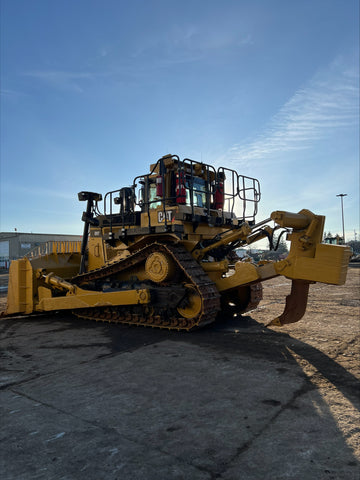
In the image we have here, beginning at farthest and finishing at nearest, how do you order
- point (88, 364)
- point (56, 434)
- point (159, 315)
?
point (159, 315)
point (88, 364)
point (56, 434)

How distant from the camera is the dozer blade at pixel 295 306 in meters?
6.21

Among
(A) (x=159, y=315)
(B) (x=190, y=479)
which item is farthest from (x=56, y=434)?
(A) (x=159, y=315)

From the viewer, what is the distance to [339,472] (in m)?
2.56

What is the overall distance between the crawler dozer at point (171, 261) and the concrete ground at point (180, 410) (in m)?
1.05

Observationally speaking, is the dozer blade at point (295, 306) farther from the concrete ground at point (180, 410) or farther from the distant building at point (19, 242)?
the distant building at point (19, 242)

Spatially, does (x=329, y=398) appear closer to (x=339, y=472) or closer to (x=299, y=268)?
(x=339, y=472)

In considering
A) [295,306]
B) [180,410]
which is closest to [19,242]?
[295,306]

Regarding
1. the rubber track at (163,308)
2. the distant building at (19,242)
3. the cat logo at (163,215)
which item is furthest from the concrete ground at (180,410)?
the distant building at (19,242)

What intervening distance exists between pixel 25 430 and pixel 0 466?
1.80ft

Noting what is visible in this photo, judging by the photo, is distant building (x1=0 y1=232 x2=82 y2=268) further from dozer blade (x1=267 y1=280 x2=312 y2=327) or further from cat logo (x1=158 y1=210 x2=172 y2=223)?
dozer blade (x1=267 y1=280 x2=312 y2=327)

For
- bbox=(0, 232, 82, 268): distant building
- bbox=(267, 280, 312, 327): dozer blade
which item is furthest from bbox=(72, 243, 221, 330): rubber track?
bbox=(0, 232, 82, 268): distant building

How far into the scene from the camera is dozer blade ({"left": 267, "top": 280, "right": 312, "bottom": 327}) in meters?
6.21

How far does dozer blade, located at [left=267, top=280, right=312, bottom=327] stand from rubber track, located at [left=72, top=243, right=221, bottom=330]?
1.27 m

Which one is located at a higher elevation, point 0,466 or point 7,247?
point 7,247
